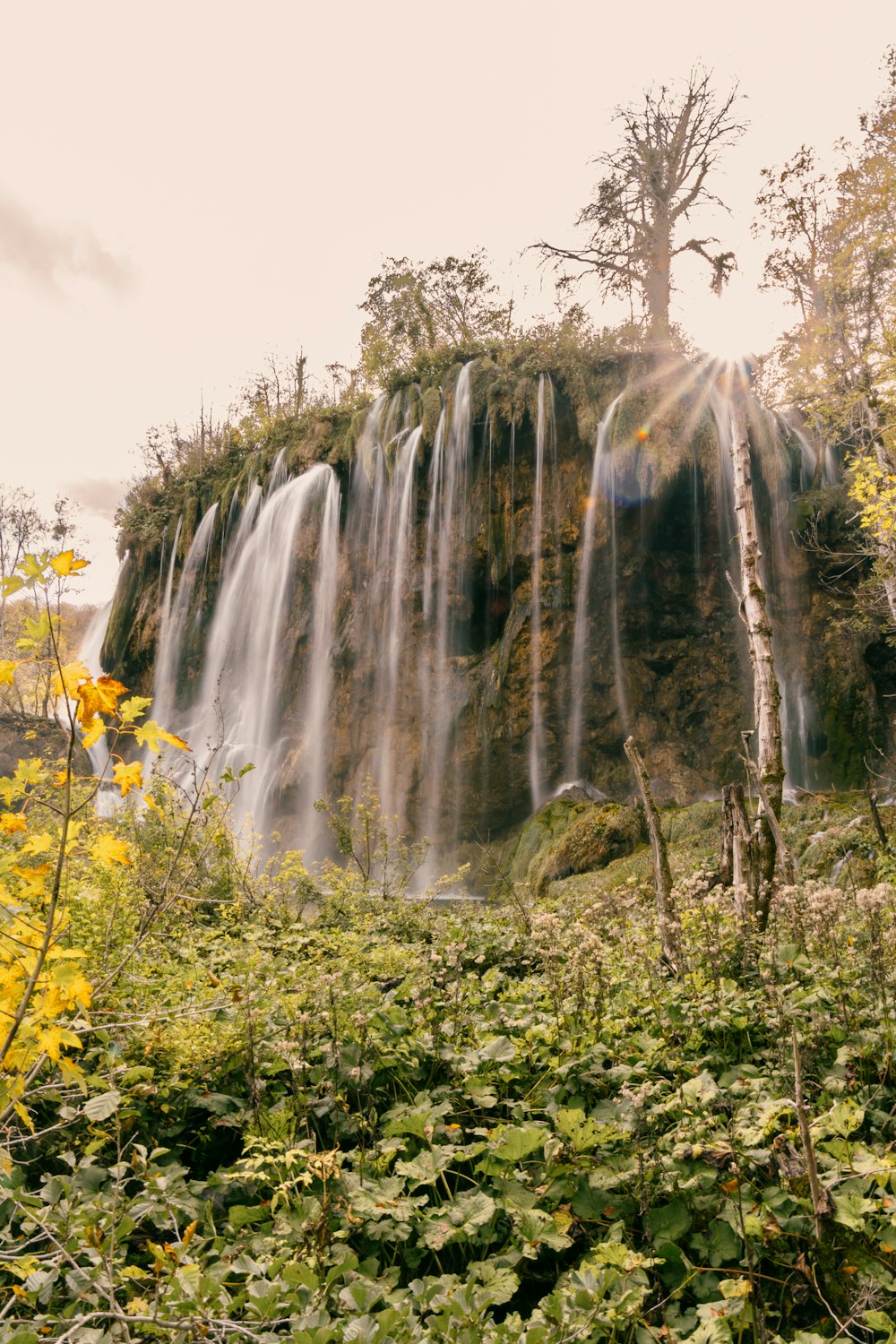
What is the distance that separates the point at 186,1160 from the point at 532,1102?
1.33 metres

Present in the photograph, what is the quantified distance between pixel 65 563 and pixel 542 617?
14540 millimetres

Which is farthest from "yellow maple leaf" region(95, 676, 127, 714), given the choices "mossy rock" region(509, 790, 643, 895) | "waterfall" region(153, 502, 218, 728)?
"waterfall" region(153, 502, 218, 728)

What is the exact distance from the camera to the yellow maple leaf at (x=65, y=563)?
1778 mm

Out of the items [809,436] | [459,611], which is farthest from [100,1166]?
[809,436]

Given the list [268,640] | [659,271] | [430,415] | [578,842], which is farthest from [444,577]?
[659,271]

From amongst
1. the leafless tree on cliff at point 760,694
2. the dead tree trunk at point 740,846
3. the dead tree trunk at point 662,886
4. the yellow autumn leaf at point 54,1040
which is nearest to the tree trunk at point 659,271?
the leafless tree on cliff at point 760,694

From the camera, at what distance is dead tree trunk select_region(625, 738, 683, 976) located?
367cm

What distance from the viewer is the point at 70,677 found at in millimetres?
1898

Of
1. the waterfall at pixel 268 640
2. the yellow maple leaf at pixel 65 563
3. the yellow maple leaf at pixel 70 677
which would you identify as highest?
the waterfall at pixel 268 640

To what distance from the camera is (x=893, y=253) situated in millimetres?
12641

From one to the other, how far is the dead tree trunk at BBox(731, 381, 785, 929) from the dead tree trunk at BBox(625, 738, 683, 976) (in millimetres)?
552

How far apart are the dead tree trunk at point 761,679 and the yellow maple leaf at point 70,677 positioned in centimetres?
358

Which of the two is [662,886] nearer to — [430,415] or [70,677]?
[70,677]

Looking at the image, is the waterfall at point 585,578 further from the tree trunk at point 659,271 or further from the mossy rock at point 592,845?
the tree trunk at point 659,271
